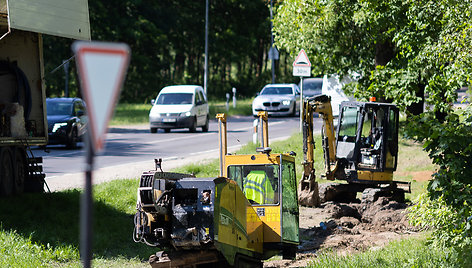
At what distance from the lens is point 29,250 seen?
36.5 feet

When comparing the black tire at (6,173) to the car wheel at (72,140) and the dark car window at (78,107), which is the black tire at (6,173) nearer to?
the car wheel at (72,140)

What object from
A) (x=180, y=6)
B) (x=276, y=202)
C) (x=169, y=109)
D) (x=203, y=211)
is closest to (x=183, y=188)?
(x=203, y=211)

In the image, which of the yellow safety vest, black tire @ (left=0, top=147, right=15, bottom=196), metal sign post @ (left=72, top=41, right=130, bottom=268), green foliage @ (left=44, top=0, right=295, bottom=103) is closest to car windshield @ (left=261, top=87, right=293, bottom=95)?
green foliage @ (left=44, top=0, right=295, bottom=103)

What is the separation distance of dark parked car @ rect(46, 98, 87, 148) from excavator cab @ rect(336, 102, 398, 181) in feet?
30.5

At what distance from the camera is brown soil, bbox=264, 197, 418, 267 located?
13.3 m

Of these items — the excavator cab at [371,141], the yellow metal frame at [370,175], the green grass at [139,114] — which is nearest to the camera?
the excavator cab at [371,141]

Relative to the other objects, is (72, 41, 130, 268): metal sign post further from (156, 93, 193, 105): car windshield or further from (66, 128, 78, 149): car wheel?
(156, 93, 193, 105): car windshield

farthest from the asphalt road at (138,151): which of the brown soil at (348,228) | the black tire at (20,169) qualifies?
the brown soil at (348,228)

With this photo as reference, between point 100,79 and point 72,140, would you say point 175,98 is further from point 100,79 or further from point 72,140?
point 100,79

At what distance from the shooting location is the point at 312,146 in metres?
17.2

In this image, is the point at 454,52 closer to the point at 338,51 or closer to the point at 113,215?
the point at 113,215

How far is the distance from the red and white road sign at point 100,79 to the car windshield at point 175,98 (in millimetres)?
27310

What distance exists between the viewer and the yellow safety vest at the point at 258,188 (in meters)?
10.7

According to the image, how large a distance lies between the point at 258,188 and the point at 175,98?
2069cm
